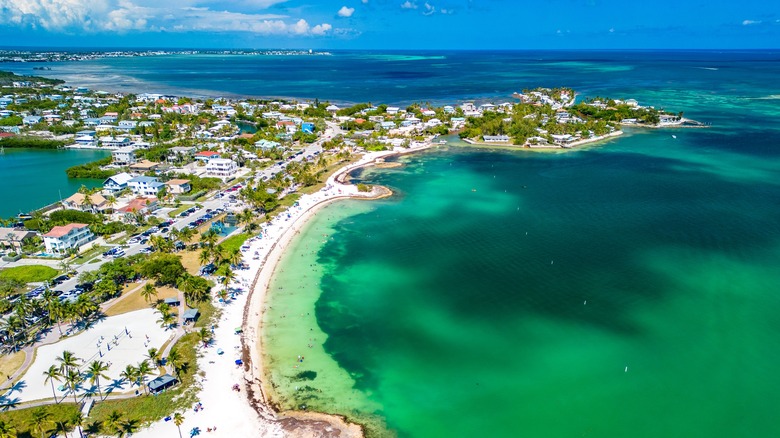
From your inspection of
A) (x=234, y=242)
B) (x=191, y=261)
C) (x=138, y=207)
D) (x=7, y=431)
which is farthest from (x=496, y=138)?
(x=7, y=431)

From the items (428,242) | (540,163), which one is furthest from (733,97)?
(428,242)

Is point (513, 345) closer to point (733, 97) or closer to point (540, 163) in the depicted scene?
point (540, 163)

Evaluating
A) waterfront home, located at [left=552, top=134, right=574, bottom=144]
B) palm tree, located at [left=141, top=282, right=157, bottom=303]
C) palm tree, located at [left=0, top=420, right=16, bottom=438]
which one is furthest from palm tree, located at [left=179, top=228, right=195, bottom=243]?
waterfront home, located at [left=552, top=134, right=574, bottom=144]

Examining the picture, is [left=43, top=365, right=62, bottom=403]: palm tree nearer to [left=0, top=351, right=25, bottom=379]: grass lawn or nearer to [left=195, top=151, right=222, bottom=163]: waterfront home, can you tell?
[left=0, top=351, right=25, bottom=379]: grass lawn

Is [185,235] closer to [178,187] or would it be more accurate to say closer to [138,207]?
[138,207]

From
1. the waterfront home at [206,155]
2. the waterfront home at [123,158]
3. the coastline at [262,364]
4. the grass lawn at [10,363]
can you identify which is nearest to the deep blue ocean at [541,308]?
the coastline at [262,364]

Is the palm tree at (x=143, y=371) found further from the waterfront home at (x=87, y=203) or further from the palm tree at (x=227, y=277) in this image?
the waterfront home at (x=87, y=203)
